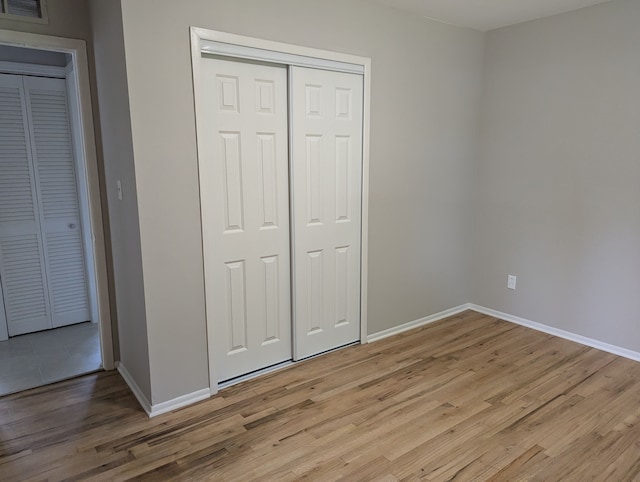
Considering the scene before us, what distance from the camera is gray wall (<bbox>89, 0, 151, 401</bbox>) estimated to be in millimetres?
2238

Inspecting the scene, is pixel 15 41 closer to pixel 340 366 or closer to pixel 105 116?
pixel 105 116

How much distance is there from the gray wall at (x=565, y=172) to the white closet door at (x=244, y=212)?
6.73ft

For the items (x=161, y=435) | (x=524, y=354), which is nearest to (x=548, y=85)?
(x=524, y=354)

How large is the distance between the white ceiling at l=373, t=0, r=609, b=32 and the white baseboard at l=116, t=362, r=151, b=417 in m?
2.98

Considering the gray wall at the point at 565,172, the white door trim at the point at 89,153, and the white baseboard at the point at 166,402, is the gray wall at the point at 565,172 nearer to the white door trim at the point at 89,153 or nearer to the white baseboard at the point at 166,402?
the white baseboard at the point at 166,402

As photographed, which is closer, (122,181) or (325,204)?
(122,181)

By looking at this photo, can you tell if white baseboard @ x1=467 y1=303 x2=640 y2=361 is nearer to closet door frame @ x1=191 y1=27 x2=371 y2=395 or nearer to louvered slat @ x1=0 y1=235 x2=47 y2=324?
closet door frame @ x1=191 y1=27 x2=371 y2=395

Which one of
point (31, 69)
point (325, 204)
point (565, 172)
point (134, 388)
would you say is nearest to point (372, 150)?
point (325, 204)

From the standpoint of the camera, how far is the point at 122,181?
95.3 inches

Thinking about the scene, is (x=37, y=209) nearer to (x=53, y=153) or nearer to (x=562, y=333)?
(x=53, y=153)

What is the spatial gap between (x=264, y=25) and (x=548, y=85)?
2276 millimetres

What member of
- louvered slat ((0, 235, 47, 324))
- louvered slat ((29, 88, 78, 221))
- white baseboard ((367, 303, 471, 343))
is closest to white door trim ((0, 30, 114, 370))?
louvered slat ((29, 88, 78, 221))

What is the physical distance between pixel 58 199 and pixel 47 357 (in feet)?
4.33

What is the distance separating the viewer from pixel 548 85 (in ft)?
11.0
